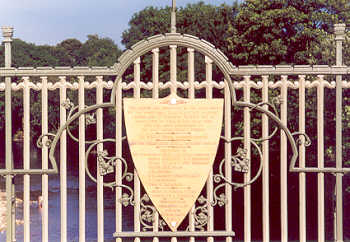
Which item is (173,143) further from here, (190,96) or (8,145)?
(8,145)

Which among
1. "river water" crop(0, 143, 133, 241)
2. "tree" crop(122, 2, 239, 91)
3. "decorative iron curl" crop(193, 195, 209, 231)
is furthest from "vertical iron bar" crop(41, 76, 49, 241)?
"tree" crop(122, 2, 239, 91)

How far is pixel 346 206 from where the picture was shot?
21188 mm

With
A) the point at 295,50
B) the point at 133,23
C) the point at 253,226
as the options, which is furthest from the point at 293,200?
the point at 133,23

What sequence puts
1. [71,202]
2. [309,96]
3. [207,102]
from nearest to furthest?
[207,102] → [309,96] → [71,202]

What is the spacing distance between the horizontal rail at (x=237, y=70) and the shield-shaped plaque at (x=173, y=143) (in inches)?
23.8

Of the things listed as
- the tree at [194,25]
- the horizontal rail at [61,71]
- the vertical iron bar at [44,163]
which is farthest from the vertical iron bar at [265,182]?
the tree at [194,25]

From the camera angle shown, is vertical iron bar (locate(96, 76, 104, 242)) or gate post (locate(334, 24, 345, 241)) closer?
vertical iron bar (locate(96, 76, 104, 242))

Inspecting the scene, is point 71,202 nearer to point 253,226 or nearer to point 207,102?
point 253,226

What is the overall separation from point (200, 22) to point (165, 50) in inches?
111

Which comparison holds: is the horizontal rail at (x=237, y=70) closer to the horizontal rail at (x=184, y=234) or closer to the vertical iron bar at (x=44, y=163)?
the vertical iron bar at (x=44, y=163)

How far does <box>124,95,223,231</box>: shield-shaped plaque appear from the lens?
27.6ft

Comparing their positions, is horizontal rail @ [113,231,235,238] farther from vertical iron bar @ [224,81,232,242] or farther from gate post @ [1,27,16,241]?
gate post @ [1,27,16,241]

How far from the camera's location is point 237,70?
27.9ft

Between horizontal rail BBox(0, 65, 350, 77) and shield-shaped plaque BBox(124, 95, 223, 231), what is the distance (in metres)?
0.60
